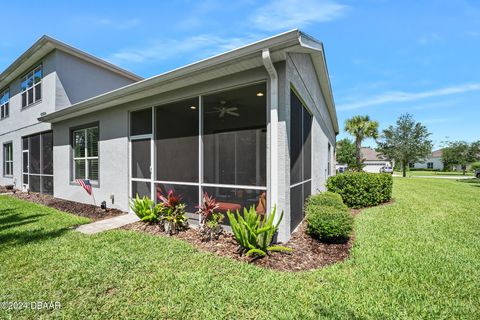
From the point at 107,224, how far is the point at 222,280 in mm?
4213

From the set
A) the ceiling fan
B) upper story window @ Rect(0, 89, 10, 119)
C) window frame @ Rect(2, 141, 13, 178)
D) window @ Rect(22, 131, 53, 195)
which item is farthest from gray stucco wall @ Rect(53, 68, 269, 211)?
upper story window @ Rect(0, 89, 10, 119)

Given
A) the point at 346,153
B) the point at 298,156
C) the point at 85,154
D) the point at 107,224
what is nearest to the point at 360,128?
the point at 346,153

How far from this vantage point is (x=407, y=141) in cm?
2920

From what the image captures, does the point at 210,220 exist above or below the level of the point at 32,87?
below

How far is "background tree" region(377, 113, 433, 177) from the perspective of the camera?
28797mm

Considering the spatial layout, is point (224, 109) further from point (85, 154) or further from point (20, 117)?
point (20, 117)

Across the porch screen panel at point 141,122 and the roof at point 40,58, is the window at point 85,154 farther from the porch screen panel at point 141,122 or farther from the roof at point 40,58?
the roof at point 40,58

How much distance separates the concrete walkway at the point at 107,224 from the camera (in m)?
5.34

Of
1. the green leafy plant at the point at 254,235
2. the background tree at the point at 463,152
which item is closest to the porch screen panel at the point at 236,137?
the green leafy plant at the point at 254,235

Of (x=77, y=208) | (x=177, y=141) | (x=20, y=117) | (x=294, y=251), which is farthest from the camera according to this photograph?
(x=20, y=117)

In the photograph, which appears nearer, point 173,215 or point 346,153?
point 173,215

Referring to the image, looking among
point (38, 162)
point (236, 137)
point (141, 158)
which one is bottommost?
point (38, 162)

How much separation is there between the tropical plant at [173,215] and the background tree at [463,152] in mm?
47194

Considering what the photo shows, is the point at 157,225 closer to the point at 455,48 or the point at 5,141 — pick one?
the point at 455,48
